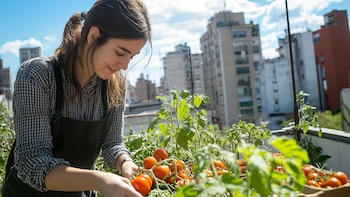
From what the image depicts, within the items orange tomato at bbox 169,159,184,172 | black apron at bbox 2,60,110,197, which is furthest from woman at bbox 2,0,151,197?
orange tomato at bbox 169,159,184,172

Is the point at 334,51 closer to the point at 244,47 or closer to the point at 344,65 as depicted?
the point at 344,65

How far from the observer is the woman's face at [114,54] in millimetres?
1127

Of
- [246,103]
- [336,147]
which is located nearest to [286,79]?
[246,103]

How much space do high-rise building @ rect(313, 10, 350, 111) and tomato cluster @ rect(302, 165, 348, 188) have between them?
92.6ft

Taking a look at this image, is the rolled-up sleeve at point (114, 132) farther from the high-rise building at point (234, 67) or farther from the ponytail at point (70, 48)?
the high-rise building at point (234, 67)

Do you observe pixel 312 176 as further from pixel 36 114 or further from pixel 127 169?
pixel 36 114

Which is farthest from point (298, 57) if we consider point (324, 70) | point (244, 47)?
point (244, 47)

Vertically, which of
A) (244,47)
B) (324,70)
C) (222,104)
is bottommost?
(222,104)

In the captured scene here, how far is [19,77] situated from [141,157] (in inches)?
28.3

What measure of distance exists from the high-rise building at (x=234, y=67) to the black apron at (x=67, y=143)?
33.7 m

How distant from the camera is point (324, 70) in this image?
1155 inches

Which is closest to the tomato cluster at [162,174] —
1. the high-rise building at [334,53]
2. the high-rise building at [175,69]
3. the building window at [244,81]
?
the high-rise building at [334,53]

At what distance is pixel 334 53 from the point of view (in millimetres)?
27500

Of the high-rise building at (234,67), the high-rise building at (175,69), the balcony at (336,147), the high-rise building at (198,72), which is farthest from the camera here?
the high-rise building at (175,69)
